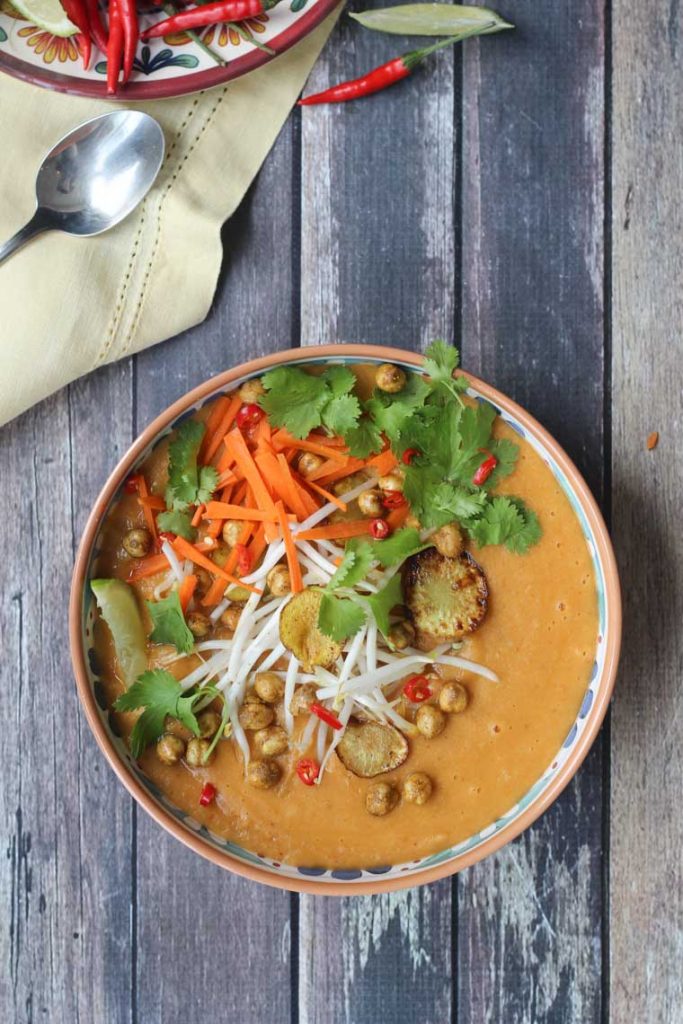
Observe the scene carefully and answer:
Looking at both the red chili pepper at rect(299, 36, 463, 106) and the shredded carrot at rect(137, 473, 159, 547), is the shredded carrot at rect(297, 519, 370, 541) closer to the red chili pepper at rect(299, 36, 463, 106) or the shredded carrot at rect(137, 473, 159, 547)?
the shredded carrot at rect(137, 473, 159, 547)

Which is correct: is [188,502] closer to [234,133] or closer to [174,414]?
[174,414]

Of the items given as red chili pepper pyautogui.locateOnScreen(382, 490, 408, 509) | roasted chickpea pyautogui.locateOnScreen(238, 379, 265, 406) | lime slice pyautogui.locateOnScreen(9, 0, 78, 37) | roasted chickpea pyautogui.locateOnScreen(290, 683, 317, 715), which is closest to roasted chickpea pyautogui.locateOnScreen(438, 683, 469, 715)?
roasted chickpea pyautogui.locateOnScreen(290, 683, 317, 715)

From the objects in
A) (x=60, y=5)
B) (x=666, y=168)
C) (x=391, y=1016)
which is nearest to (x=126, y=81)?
(x=60, y=5)

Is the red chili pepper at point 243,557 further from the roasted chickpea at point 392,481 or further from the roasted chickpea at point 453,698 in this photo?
the roasted chickpea at point 453,698

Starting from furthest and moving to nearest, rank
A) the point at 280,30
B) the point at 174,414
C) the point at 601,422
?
the point at 601,422 < the point at 280,30 < the point at 174,414

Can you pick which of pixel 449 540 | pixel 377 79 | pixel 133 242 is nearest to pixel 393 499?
pixel 449 540

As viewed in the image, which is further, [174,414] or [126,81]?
[126,81]
